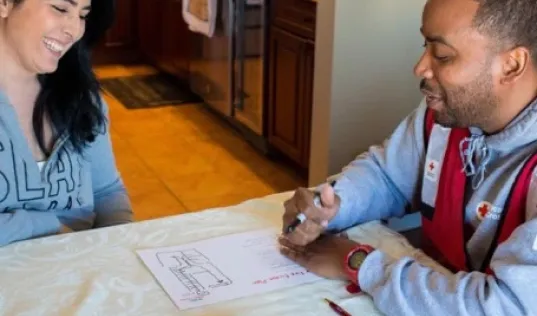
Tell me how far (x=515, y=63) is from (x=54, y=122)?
3.10 ft

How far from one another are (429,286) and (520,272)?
128 mm

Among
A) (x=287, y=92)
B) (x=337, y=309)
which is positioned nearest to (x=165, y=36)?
(x=287, y=92)

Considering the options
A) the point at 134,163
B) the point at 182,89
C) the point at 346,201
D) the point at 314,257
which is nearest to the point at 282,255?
the point at 314,257

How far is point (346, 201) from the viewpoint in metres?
1.34

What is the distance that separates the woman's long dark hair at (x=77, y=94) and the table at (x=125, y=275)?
0.36 m

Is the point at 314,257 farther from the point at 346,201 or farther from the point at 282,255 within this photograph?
the point at 346,201

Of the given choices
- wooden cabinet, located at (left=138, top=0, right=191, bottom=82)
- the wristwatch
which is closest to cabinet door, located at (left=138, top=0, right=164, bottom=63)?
wooden cabinet, located at (left=138, top=0, right=191, bottom=82)

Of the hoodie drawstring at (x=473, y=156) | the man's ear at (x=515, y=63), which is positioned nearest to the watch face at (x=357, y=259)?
the hoodie drawstring at (x=473, y=156)

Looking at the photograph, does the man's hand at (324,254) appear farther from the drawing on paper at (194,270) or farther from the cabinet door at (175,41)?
the cabinet door at (175,41)

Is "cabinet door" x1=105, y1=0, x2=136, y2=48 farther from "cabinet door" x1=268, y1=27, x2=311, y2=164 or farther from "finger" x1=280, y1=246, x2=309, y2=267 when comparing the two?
"finger" x1=280, y1=246, x2=309, y2=267

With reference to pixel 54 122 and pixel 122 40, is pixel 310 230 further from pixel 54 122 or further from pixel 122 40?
pixel 122 40

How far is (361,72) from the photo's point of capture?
262cm

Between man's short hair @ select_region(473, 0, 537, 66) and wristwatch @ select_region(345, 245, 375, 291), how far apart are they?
383 mm

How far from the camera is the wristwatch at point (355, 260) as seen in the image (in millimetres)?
1125
